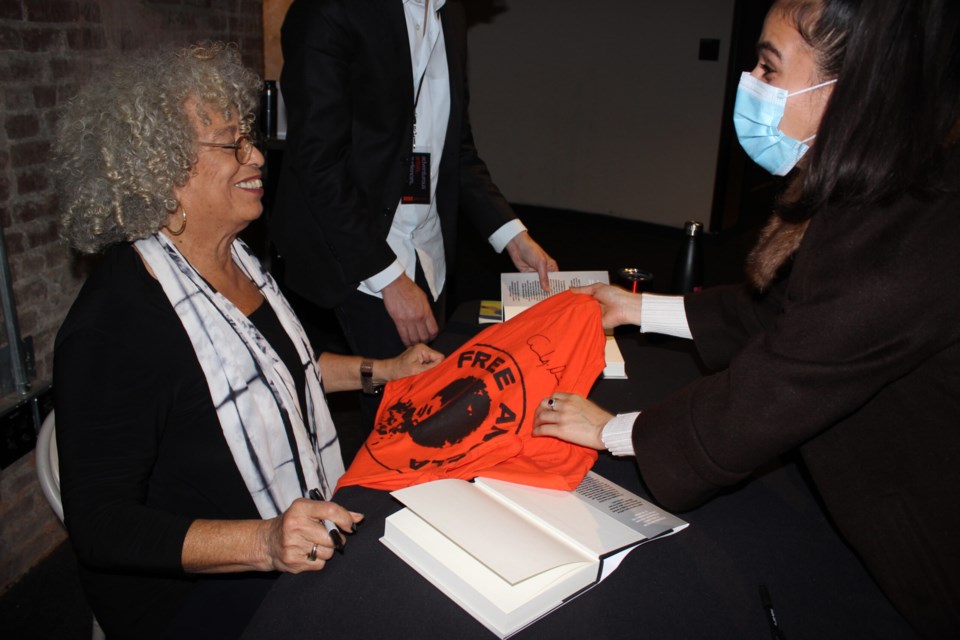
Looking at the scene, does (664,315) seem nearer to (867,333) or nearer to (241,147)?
(867,333)

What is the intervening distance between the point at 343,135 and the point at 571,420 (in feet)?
3.82

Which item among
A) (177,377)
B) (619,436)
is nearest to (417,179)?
(177,377)

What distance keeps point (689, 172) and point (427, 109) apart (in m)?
4.92

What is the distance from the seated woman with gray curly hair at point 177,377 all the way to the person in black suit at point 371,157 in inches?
12.9

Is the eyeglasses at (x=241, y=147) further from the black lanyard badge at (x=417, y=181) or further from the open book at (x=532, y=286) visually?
the open book at (x=532, y=286)

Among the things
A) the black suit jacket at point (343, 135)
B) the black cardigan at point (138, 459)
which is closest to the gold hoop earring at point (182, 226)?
the black cardigan at point (138, 459)

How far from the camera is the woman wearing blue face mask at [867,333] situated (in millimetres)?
1087

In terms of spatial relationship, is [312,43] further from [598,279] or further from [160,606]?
[160,606]

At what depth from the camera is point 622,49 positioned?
6820mm

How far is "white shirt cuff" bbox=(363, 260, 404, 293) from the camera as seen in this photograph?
2174 mm

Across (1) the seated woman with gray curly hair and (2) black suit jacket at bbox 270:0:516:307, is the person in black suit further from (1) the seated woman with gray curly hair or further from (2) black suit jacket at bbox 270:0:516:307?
(1) the seated woman with gray curly hair

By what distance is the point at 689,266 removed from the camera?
240cm

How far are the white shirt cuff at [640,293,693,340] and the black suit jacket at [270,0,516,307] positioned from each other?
0.75m

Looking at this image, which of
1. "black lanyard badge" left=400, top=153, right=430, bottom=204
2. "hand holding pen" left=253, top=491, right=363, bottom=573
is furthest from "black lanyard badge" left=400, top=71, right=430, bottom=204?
"hand holding pen" left=253, top=491, right=363, bottom=573
